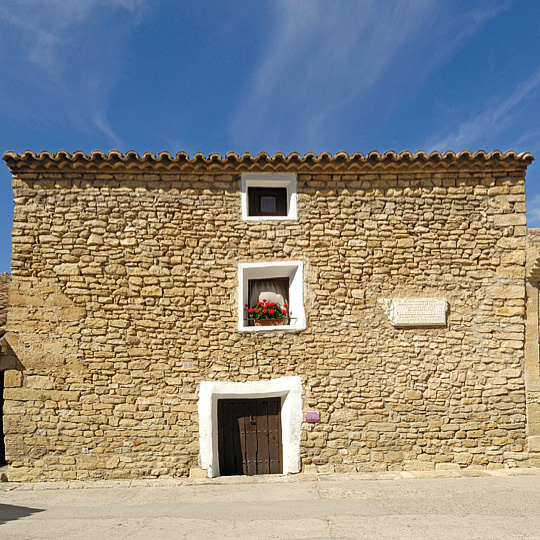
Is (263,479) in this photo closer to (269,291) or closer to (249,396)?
(249,396)

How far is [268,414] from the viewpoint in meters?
6.66

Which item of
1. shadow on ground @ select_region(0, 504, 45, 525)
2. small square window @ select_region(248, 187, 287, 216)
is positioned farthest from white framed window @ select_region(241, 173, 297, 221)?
shadow on ground @ select_region(0, 504, 45, 525)

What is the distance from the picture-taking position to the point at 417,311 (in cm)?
661

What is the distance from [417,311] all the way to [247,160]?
3.76m

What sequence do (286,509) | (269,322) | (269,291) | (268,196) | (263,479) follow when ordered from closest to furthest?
(286,509) → (263,479) → (269,322) → (269,291) → (268,196)

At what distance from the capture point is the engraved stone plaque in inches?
260

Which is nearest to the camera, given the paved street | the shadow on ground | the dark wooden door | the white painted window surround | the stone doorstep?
the paved street

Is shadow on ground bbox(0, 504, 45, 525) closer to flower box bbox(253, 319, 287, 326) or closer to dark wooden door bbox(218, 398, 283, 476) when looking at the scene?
dark wooden door bbox(218, 398, 283, 476)

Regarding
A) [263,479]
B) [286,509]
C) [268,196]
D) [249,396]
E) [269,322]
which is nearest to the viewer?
[286,509]

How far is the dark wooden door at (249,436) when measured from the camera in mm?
6555

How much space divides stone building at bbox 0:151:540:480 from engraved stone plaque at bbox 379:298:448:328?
0.08ft

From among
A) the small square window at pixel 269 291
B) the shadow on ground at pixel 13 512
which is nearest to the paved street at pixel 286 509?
the shadow on ground at pixel 13 512

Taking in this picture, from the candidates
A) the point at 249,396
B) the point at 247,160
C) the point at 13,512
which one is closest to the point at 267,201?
the point at 247,160

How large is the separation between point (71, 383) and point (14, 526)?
2124 millimetres
